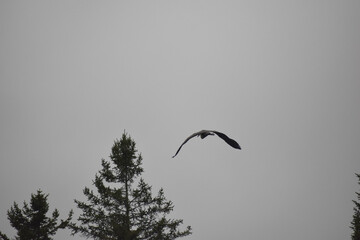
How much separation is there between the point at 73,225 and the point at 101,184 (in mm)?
1735

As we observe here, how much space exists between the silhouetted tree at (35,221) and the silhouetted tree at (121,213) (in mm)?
897

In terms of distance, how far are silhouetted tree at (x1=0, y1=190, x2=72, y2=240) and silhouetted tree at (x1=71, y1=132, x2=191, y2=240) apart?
897 millimetres

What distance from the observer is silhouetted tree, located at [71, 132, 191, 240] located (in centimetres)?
1055

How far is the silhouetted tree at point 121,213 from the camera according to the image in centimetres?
1055

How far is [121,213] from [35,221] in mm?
3276

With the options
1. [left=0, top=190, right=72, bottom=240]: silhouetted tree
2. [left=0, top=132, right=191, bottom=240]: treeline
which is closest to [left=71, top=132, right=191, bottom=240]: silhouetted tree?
[left=0, top=132, right=191, bottom=240]: treeline

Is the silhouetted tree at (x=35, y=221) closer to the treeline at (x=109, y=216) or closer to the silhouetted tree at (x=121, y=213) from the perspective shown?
the treeline at (x=109, y=216)

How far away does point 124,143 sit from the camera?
39.0ft

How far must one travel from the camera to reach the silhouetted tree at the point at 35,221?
34.9ft

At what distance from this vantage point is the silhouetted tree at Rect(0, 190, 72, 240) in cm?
1065

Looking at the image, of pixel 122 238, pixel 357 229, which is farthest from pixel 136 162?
pixel 357 229

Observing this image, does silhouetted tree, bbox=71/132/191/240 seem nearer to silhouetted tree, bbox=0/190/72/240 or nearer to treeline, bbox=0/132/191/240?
treeline, bbox=0/132/191/240

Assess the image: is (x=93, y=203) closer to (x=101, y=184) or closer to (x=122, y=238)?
(x=101, y=184)

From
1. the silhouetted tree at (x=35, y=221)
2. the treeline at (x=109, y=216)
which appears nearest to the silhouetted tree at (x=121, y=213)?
the treeline at (x=109, y=216)
